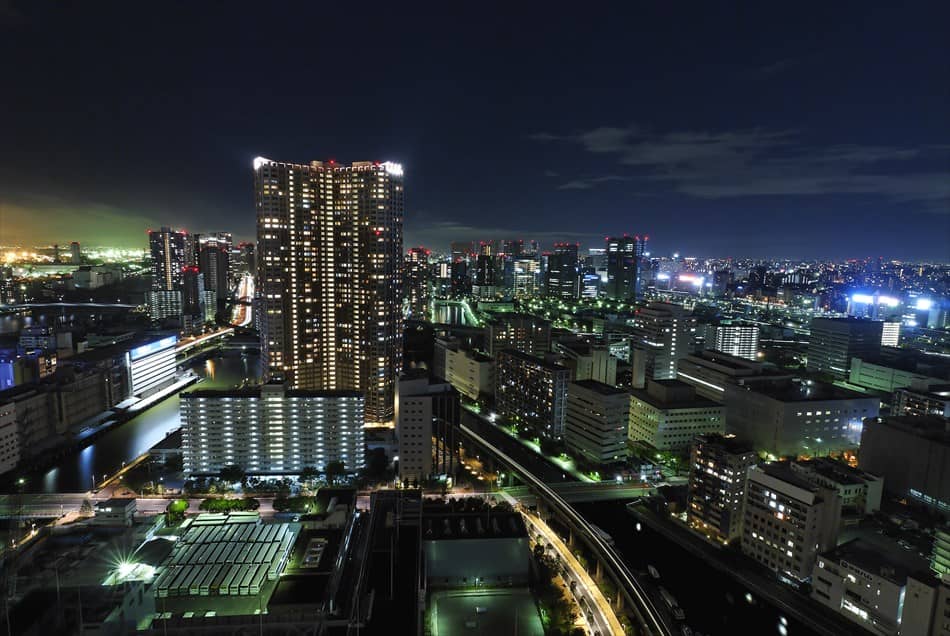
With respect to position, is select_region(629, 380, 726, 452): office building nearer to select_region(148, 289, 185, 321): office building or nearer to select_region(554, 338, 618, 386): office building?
select_region(554, 338, 618, 386): office building

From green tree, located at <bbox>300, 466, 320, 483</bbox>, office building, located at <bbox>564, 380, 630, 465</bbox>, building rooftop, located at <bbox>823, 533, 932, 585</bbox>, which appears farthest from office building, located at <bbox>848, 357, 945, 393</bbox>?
green tree, located at <bbox>300, 466, 320, 483</bbox>

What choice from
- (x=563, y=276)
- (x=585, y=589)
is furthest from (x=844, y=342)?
(x=563, y=276)

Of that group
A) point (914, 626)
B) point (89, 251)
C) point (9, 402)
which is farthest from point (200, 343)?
point (89, 251)

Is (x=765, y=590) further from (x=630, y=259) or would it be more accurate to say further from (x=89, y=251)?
(x=89, y=251)

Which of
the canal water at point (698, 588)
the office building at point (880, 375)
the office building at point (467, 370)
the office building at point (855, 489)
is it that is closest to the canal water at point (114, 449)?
the office building at point (467, 370)

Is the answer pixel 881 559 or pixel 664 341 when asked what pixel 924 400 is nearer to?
pixel 664 341

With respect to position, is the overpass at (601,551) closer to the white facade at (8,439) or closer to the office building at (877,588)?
the office building at (877,588)
